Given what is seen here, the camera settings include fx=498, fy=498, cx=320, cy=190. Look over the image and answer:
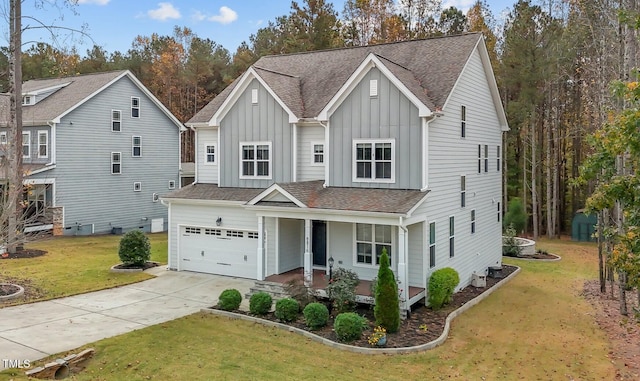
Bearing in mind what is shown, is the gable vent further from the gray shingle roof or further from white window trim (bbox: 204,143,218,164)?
white window trim (bbox: 204,143,218,164)

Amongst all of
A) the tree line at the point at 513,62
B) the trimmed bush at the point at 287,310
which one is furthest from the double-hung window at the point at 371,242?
the tree line at the point at 513,62

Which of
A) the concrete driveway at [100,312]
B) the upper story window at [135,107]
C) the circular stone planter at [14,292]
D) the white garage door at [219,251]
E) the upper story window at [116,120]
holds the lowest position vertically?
the concrete driveway at [100,312]

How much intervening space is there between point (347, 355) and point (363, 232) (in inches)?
221

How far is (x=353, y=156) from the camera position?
16.5m

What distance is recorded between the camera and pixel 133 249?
1959 centimetres

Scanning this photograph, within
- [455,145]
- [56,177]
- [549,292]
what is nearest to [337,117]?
[455,145]

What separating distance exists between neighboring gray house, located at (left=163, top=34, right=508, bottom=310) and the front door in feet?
0.13

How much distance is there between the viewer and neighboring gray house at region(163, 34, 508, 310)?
51.0 ft

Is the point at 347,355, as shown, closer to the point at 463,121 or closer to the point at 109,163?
the point at 463,121

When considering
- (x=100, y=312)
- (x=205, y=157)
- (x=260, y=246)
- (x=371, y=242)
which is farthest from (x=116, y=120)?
(x=371, y=242)

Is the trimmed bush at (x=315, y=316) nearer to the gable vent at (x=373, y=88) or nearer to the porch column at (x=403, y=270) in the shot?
the porch column at (x=403, y=270)

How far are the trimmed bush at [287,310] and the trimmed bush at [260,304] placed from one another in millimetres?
558

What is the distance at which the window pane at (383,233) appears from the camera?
15984 millimetres

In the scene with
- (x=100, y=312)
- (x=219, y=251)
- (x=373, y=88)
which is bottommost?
(x=100, y=312)
